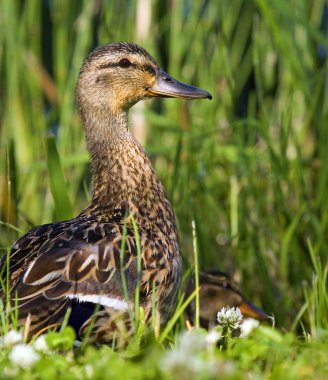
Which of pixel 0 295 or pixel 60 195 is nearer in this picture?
pixel 0 295

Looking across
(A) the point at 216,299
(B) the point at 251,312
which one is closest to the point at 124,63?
(A) the point at 216,299

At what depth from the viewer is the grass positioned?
511 cm

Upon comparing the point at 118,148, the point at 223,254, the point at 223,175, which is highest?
the point at 118,148

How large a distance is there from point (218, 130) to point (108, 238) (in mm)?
1662

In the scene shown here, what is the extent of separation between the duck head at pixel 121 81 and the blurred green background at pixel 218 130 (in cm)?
31

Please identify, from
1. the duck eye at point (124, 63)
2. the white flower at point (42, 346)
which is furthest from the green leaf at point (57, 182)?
the white flower at point (42, 346)

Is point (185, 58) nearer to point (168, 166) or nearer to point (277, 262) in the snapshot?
point (168, 166)

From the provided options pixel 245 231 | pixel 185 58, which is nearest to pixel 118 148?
pixel 245 231

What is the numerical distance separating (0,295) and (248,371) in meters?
1.35

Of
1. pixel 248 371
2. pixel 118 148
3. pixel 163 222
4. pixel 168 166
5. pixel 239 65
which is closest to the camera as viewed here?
pixel 248 371

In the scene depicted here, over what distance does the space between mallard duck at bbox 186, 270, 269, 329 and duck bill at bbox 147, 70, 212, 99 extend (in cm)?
94

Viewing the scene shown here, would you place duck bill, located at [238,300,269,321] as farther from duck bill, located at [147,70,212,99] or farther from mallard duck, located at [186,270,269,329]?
duck bill, located at [147,70,212,99]

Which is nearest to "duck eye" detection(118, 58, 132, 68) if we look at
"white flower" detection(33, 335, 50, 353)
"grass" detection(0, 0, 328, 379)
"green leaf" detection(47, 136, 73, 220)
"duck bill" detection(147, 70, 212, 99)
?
"duck bill" detection(147, 70, 212, 99)

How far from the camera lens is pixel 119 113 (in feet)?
15.7
